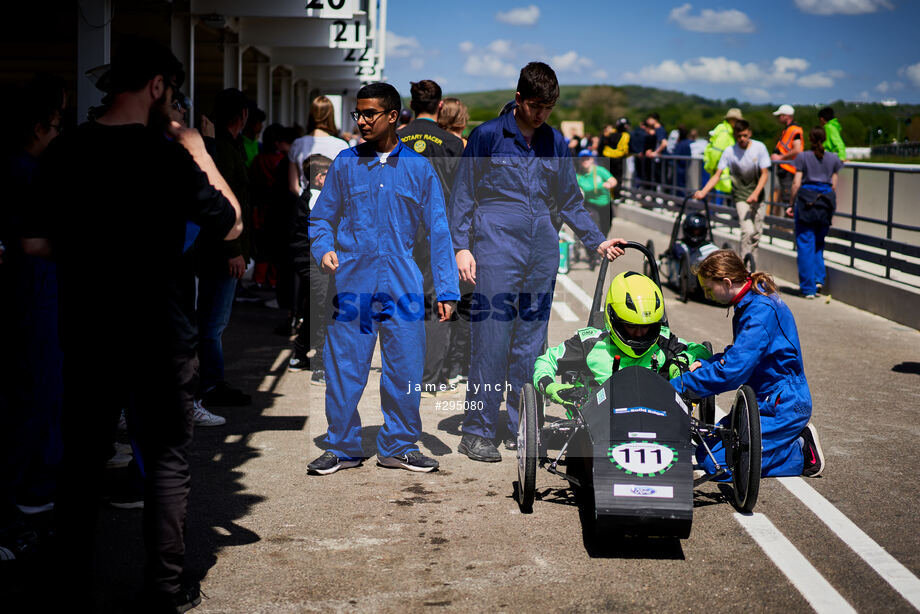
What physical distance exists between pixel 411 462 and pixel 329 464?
1.59 feet

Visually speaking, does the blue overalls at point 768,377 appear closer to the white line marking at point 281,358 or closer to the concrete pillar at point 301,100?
the white line marking at point 281,358

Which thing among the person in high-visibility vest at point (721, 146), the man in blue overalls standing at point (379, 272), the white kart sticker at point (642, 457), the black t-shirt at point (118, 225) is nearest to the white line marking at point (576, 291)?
the person in high-visibility vest at point (721, 146)

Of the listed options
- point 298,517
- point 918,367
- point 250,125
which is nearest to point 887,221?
point 918,367

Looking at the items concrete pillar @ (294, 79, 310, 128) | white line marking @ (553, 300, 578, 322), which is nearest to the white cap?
white line marking @ (553, 300, 578, 322)

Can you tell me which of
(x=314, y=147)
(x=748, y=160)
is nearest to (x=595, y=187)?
(x=748, y=160)

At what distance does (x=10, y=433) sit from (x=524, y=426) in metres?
2.55

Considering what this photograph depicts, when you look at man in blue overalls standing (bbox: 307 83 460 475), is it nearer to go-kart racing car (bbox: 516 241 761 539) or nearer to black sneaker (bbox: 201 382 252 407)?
go-kart racing car (bbox: 516 241 761 539)

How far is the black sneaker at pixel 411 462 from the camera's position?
588 centimetres

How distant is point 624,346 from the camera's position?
5172 millimetres

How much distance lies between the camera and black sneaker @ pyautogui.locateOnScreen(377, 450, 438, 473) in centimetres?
588

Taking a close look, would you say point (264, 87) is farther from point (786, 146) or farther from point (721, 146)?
point (786, 146)

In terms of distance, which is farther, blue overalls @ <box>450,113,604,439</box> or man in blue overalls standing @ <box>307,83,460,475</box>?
blue overalls @ <box>450,113,604,439</box>

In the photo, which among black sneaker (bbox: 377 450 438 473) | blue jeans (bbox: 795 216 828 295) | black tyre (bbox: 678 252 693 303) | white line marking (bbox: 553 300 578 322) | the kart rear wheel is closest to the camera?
the kart rear wheel

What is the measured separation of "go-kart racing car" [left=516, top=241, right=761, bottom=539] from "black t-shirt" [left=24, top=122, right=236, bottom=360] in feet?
6.61
